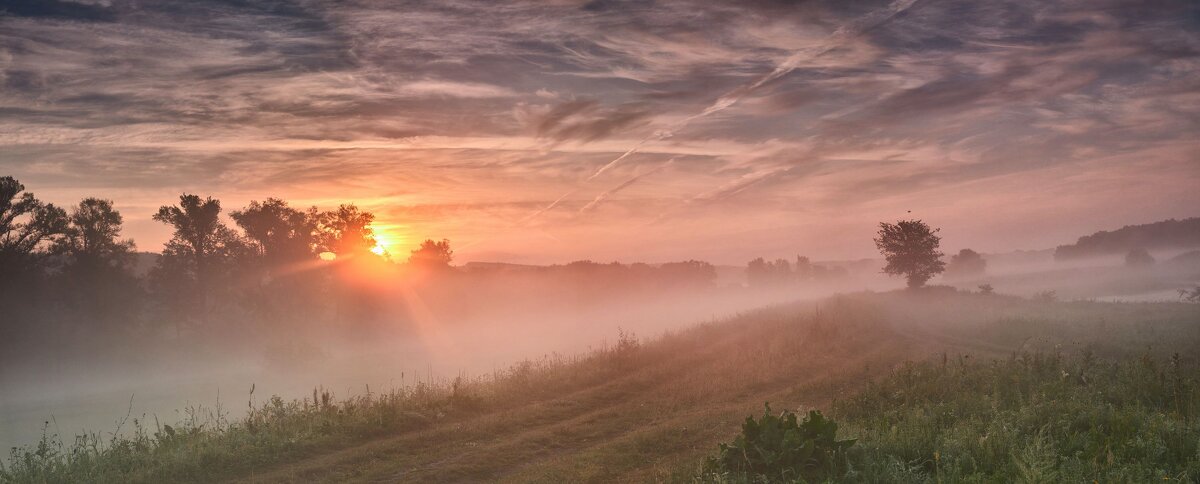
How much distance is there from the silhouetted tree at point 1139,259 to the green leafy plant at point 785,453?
4105 inches

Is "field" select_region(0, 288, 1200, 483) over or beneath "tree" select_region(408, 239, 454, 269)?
beneath

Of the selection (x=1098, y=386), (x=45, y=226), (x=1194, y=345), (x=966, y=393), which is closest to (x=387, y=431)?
(x=966, y=393)

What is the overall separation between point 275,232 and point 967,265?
122636 mm

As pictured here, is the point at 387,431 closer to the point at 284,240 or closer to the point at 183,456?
the point at 183,456

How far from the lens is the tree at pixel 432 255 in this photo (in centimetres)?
8900

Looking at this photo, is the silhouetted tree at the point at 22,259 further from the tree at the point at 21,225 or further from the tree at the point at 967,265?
the tree at the point at 967,265

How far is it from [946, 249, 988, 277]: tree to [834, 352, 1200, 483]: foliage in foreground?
125 metres

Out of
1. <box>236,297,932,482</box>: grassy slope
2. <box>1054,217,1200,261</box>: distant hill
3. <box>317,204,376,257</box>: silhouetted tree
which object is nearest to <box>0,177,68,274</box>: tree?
<box>317,204,376,257</box>: silhouetted tree

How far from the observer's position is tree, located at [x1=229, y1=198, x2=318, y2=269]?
55.8 metres

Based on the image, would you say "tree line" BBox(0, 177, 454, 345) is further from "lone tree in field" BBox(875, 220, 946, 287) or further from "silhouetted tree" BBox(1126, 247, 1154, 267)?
"silhouetted tree" BBox(1126, 247, 1154, 267)

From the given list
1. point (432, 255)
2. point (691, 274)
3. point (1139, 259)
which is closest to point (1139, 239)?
point (1139, 259)

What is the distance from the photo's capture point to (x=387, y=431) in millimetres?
14648

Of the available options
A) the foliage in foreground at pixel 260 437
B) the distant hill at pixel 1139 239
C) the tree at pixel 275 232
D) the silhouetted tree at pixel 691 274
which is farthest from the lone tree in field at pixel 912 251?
the silhouetted tree at pixel 691 274

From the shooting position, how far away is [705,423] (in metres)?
14.0
